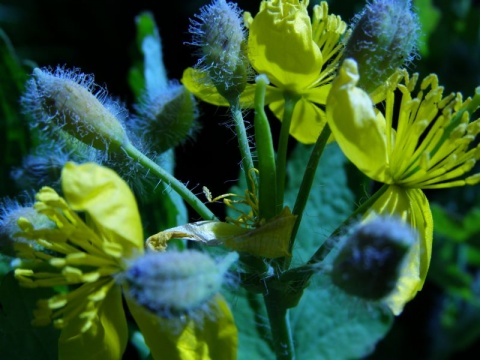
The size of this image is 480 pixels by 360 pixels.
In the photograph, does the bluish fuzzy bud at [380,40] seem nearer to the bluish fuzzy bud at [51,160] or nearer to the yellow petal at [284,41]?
the yellow petal at [284,41]

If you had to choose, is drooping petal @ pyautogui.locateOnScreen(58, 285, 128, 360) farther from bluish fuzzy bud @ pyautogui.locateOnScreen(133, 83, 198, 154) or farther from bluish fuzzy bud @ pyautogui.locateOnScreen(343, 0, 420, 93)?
bluish fuzzy bud @ pyautogui.locateOnScreen(343, 0, 420, 93)

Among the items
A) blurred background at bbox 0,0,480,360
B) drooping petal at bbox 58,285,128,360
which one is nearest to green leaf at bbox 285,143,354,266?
blurred background at bbox 0,0,480,360

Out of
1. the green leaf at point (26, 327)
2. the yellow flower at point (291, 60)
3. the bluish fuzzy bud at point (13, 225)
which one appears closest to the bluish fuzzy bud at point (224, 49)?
the yellow flower at point (291, 60)

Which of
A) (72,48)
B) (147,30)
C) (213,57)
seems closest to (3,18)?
(72,48)

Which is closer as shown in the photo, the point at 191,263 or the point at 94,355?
the point at 191,263

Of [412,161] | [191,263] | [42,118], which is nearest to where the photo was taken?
[191,263]

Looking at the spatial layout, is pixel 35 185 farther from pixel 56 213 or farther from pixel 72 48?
pixel 72 48

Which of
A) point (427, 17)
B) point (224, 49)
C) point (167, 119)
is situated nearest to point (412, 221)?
point (224, 49)
